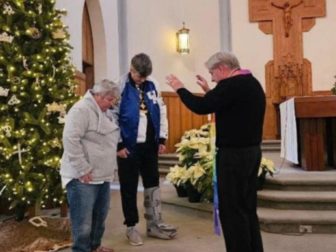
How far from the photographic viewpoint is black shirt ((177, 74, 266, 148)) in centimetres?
246

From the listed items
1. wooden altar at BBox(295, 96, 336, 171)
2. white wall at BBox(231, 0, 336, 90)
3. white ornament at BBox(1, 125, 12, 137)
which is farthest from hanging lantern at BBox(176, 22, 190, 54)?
white ornament at BBox(1, 125, 12, 137)

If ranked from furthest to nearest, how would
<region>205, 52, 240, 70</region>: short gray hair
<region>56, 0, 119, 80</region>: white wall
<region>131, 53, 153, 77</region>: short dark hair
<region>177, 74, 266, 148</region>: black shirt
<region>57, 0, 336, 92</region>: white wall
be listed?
<region>57, 0, 336, 92</region>: white wall < <region>56, 0, 119, 80</region>: white wall < <region>131, 53, 153, 77</region>: short dark hair < <region>205, 52, 240, 70</region>: short gray hair < <region>177, 74, 266, 148</region>: black shirt

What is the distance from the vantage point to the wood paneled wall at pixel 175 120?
321 inches

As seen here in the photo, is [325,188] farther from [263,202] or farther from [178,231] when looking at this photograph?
[178,231]

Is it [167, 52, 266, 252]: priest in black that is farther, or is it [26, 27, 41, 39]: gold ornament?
[26, 27, 41, 39]: gold ornament

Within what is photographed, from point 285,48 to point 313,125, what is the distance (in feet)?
15.0

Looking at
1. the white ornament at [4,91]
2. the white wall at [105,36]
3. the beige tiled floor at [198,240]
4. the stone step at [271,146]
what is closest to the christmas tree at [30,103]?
the white ornament at [4,91]

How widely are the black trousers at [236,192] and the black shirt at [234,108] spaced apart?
60 millimetres

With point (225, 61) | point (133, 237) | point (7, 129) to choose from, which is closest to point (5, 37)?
point (7, 129)

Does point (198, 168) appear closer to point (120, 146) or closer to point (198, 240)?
point (198, 240)

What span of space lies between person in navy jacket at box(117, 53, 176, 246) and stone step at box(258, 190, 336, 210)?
1051 mm

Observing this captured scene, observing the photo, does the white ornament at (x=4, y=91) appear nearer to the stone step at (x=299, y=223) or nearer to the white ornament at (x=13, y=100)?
the white ornament at (x=13, y=100)

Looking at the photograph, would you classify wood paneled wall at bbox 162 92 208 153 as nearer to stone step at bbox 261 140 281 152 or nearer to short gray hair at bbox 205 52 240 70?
stone step at bbox 261 140 281 152

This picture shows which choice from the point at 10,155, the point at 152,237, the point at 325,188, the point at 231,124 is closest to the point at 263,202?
the point at 325,188
